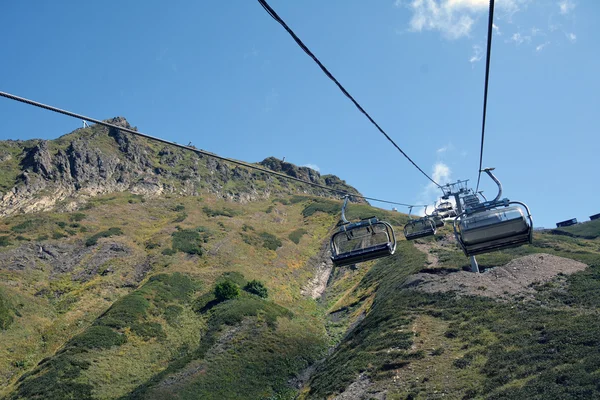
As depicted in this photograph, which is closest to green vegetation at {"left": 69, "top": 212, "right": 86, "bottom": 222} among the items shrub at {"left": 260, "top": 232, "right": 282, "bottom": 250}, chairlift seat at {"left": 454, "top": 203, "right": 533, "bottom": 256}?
shrub at {"left": 260, "top": 232, "right": 282, "bottom": 250}

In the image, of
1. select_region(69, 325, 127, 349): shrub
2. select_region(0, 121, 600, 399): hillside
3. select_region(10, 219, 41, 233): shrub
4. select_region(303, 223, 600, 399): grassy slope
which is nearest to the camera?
select_region(303, 223, 600, 399): grassy slope

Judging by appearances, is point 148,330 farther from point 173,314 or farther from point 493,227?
point 493,227

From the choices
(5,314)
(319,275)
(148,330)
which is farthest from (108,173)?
(148,330)

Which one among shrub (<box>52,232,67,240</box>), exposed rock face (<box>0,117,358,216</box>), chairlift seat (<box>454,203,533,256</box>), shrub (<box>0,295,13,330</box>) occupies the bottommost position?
chairlift seat (<box>454,203,533,256</box>)

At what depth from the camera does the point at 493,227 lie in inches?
538

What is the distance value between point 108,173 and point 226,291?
2921 inches

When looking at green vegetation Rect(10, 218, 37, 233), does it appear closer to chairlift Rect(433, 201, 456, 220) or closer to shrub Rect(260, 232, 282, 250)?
shrub Rect(260, 232, 282, 250)

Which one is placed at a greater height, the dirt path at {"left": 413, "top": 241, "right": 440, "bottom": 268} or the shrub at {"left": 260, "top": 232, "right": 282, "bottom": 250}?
the shrub at {"left": 260, "top": 232, "right": 282, "bottom": 250}

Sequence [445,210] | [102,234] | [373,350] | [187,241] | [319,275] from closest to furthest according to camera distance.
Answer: [445,210]
[373,350]
[102,234]
[187,241]
[319,275]

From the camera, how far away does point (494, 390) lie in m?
20.2

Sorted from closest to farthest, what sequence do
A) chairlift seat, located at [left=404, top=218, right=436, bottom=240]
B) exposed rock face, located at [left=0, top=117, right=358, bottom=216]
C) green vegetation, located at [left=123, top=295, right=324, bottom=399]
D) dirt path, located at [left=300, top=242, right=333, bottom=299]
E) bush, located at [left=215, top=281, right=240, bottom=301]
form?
chairlift seat, located at [left=404, top=218, right=436, bottom=240] → green vegetation, located at [left=123, top=295, right=324, bottom=399] → bush, located at [left=215, top=281, right=240, bottom=301] → dirt path, located at [left=300, top=242, right=333, bottom=299] → exposed rock face, located at [left=0, top=117, right=358, bottom=216]

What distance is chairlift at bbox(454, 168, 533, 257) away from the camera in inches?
526

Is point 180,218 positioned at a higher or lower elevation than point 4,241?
higher

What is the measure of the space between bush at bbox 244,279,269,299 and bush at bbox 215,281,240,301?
319cm
